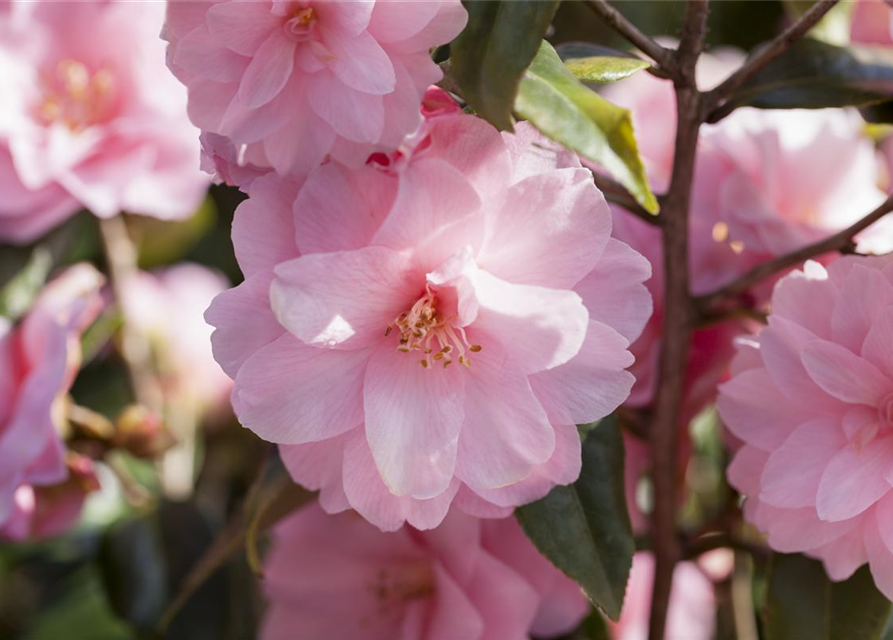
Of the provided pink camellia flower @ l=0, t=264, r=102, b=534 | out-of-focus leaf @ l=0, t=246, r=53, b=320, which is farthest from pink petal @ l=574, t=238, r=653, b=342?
out-of-focus leaf @ l=0, t=246, r=53, b=320

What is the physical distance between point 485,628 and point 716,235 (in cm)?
33

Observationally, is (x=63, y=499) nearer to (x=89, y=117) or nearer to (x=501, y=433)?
(x=89, y=117)

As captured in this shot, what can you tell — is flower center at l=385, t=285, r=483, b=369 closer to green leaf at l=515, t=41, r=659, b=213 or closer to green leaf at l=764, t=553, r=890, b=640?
green leaf at l=515, t=41, r=659, b=213

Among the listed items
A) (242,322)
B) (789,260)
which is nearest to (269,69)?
(242,322)

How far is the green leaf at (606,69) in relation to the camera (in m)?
0.54

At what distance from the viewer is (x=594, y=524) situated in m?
0.60

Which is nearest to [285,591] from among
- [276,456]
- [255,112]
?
[276,456]

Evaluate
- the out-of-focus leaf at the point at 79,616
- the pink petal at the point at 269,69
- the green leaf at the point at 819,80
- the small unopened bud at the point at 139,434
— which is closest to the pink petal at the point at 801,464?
the green leaf at the point at 819,80

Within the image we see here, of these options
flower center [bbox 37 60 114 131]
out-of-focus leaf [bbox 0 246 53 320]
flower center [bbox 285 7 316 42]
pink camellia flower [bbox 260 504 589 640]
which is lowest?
pink camellia flower [bbox 260 504 589 640]

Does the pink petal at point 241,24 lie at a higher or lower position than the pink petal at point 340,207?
higher

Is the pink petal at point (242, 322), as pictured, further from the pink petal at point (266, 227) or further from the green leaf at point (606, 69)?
the green leaf at point (606, 69)

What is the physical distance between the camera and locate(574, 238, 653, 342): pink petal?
0.53 m

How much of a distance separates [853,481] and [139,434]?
63cm

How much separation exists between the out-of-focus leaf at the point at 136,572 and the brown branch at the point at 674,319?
0.45m
